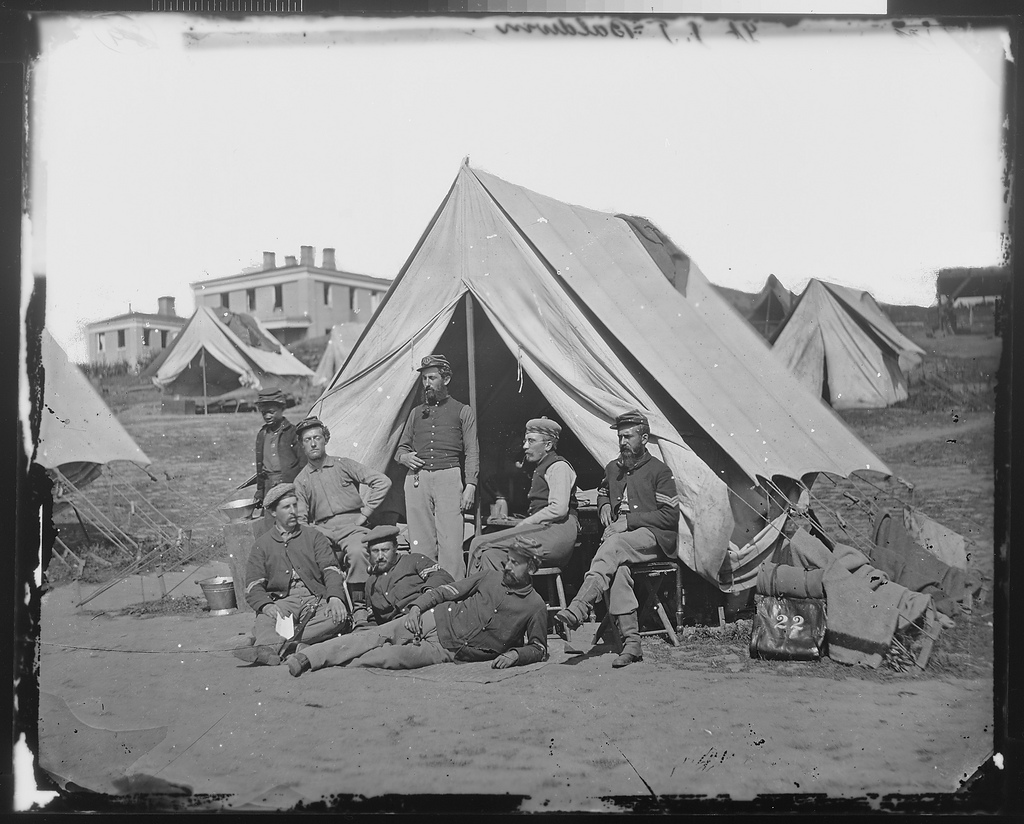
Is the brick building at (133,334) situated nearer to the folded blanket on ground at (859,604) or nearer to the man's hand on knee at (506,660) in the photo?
the man's hand on knee at (506,660)

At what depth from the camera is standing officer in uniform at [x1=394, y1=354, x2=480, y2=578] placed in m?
3.90

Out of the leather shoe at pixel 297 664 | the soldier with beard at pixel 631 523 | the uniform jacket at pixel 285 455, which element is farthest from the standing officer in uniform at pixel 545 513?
the uniform jacket at pixel 285 455

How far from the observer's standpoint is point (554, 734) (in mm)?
3318

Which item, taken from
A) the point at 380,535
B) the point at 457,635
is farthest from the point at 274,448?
the point at 457,635

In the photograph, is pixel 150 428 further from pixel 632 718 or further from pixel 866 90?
pixel 866 90

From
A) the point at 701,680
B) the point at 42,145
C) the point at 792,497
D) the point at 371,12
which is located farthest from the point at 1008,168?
the point at 42,145

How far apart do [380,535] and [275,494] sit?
56 centimetres

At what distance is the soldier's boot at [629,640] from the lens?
3479 mm

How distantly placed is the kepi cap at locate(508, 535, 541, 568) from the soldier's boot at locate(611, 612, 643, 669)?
0.47 meters

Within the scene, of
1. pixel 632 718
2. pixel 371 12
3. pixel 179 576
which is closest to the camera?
pixel 632 718

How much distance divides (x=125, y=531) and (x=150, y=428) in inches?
21.1

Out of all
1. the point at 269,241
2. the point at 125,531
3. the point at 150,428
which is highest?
the point at 269,241

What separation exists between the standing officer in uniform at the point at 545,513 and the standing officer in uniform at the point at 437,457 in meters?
0.22

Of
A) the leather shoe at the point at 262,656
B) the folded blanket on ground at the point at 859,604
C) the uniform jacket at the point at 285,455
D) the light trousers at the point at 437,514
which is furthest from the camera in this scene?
the light trousers at the point at 437,514
